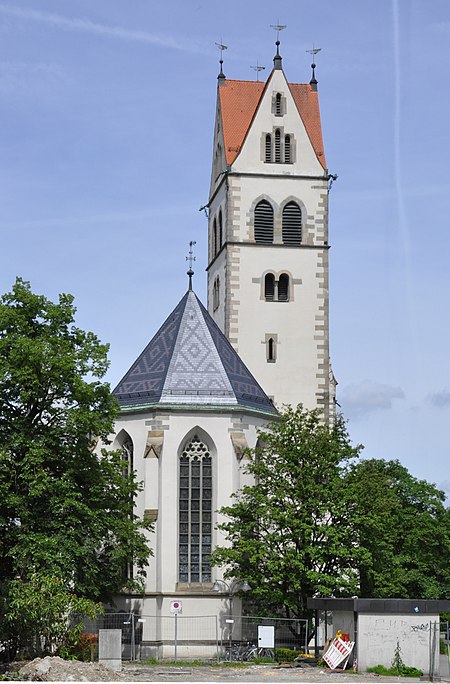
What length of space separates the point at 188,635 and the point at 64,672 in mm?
13407

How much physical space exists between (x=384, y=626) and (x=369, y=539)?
6937mm

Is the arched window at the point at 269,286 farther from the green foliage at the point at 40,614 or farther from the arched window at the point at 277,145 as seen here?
the green foliage at the point at 40,614

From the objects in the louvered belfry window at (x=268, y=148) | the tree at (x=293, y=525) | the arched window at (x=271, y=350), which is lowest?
the tree at (x=293, y=525)

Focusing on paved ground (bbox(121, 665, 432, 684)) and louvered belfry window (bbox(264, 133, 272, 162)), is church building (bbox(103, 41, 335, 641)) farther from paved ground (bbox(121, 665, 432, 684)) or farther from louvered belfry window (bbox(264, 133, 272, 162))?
paved ground (bbox(121, 665, 432, 684))

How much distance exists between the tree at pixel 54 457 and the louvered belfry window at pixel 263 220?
1840 centimetres

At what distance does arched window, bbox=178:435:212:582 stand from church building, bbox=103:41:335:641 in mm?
35

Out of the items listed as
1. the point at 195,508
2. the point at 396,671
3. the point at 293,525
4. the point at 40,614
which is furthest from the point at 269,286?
Result: the point at 40,614

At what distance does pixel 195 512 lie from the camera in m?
42.7

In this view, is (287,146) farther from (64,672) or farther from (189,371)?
(64,672)

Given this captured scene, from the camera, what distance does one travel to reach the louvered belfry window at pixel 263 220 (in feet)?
175

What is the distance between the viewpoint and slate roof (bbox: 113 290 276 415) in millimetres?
43688

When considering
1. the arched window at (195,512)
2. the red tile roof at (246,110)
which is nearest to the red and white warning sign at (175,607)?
the arched window at (195,512)

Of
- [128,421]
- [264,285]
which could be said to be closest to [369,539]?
[128,421]

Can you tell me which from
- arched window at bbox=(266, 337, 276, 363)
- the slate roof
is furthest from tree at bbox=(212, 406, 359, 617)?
arched window at bbox=(266, 337, 276, 363)
